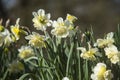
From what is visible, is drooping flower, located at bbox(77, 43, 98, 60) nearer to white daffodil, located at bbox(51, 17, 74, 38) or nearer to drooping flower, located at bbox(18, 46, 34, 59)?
white daffodil, located at bbox(51, 17, 74, 38)

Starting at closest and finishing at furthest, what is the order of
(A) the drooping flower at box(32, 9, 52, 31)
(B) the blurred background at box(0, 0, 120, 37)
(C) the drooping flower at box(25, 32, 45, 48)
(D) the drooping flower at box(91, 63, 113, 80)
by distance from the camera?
(D) the drooping flower at box(91, 63, 113, 80), (C) the drooping flower at box(25, 32, 45, 48), (A) the drooping flower at box(32, 9, 52, 31), (B) the blurred background at box(0, 0, 120, 37)

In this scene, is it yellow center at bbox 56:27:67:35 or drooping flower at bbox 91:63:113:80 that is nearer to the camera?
drooping flower at bbox 91:63:113:80

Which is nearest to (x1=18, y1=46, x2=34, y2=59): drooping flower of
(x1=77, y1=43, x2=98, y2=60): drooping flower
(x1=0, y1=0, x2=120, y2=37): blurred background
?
(x1=77, y1=43, x2=98, y2=60): drooping flower

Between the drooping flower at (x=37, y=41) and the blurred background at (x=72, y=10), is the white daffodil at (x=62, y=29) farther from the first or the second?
the blurred background at (x=72, y=10)

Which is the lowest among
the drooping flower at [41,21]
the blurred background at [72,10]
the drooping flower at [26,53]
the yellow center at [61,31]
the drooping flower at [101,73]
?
the drooping flower at [101,73]

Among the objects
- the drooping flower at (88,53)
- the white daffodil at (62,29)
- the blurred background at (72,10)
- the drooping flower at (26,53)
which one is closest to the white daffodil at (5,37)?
the drooping flower at (26,53)

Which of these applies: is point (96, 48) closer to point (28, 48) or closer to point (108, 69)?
point (108, 69)
